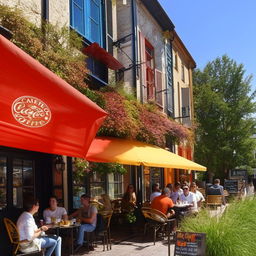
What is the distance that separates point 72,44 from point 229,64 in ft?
74.3

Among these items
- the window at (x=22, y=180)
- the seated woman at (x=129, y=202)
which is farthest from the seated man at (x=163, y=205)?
the window at (x=22, y=180)

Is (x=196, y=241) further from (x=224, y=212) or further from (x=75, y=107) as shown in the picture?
(x=75, y=107)

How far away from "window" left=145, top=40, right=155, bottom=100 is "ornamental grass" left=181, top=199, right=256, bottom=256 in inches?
404

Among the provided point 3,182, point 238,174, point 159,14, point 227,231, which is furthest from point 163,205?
point 238,174

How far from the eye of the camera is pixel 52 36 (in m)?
8.70

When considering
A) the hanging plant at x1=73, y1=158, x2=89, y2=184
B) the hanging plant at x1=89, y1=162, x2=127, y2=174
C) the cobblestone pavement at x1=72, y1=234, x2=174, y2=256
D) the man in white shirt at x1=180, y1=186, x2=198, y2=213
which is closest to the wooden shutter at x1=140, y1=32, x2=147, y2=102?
the man in white shirt at x1=180, y1=186, x2=198, y2=213

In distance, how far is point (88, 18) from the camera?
1170 centimetres

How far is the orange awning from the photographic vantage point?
337 centimetres

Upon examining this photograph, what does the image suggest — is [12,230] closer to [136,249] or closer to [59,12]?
[136,249]

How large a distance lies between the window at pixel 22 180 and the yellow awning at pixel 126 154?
1320 mm

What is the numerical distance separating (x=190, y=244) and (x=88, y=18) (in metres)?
8.30

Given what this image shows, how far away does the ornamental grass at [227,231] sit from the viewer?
5.38m

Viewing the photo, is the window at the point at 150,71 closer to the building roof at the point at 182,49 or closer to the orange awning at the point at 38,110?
the building roof at the point at 182,49

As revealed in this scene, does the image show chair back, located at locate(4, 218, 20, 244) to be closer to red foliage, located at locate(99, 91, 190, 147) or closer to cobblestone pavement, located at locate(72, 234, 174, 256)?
cobblestone pavement, located at locate(72, 234, 174, 256)
